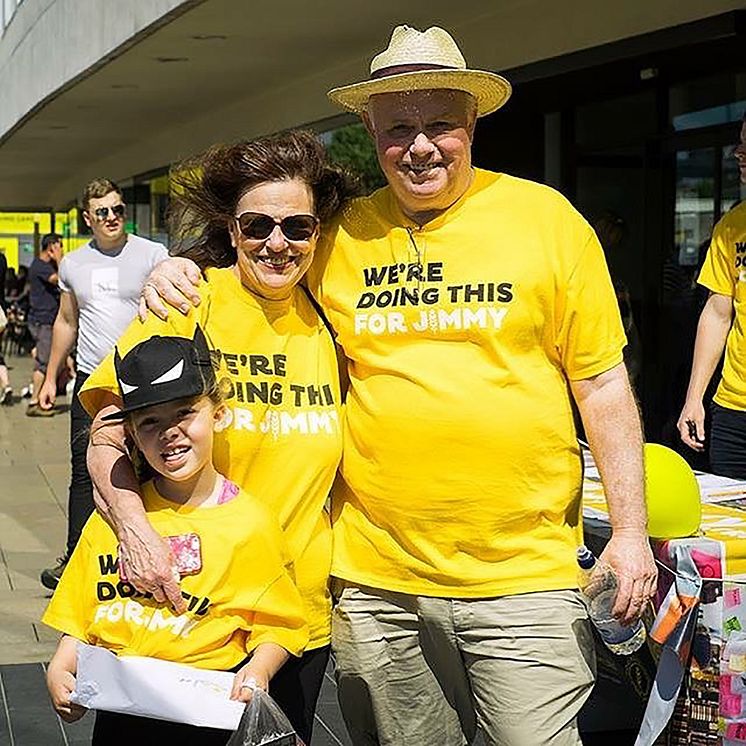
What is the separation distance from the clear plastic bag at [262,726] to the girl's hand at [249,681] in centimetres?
2

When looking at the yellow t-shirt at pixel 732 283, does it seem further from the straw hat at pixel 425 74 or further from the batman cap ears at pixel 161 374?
the batman cap ears at pixel 161 374

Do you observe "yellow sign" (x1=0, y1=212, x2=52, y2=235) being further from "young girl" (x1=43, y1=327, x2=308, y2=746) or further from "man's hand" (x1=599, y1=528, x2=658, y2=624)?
"man's hand" (x1=599, y1=528, x2=658, y2=624)

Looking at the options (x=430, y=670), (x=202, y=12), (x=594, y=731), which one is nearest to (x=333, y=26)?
(x=202, y=12)

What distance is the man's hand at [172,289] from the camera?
10.1 feet

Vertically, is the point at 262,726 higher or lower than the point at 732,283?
lower

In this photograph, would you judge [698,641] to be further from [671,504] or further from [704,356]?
[704,356]

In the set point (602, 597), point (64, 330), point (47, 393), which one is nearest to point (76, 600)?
point (602, 597)

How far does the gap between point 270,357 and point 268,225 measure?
0.94 feet

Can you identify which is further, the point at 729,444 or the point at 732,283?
the point at 732,283

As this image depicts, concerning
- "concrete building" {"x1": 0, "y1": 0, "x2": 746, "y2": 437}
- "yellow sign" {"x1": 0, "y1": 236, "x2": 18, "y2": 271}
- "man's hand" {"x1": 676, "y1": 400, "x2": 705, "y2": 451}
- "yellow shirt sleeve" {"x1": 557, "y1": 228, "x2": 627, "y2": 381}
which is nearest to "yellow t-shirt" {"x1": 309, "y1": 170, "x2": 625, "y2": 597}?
"yellow shirt sleeve" {"x1": 557, "y1": 228, "x2": 627, "y2": 381}

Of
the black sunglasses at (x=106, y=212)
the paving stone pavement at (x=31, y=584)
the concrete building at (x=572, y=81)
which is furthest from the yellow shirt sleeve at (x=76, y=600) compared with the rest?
the concrete building at (x=572, y=81)

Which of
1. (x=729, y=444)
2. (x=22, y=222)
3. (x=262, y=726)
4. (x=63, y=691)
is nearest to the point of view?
(x=262, y=726)

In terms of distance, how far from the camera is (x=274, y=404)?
311 cm

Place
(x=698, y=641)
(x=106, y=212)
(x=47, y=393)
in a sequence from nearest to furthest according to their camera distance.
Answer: (x=698, y=641) → (x=106, y=212) → (x=47, y=393)
